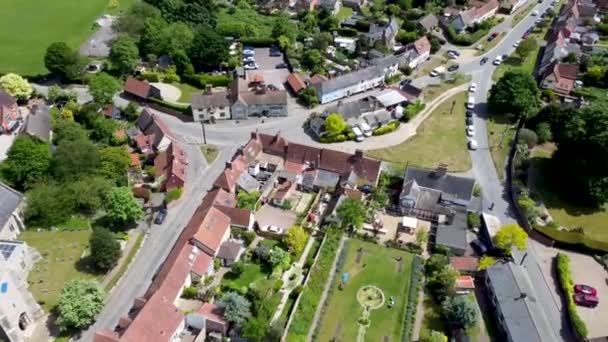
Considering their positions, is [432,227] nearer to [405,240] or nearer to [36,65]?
[405,240]

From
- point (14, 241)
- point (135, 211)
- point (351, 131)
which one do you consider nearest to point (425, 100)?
point (351, 131)

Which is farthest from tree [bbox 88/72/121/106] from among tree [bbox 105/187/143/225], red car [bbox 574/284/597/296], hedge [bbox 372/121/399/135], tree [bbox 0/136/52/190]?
red car [bbox 574/284/597/296]

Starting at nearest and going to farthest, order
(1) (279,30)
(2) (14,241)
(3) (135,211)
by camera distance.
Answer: (2) (14,241), (3) (135,211), (1) (279,30)

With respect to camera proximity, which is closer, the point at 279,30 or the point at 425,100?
the point at 425,100

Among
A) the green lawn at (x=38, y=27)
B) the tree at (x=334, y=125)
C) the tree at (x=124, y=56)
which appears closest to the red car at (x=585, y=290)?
the tree at (x=334, y=125)

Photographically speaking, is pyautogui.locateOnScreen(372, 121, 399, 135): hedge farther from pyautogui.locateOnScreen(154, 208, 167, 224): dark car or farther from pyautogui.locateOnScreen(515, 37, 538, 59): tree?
pyautogui.locateOnScreen(515, 37, 538, 59): tree

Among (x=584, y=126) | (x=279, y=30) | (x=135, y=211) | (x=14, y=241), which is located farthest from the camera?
(x=279, y=30)

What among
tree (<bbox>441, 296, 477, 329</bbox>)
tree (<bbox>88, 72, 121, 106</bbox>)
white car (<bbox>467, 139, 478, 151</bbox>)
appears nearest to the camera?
tree (<bbox>441, 296, 477, 329</bbox>)
